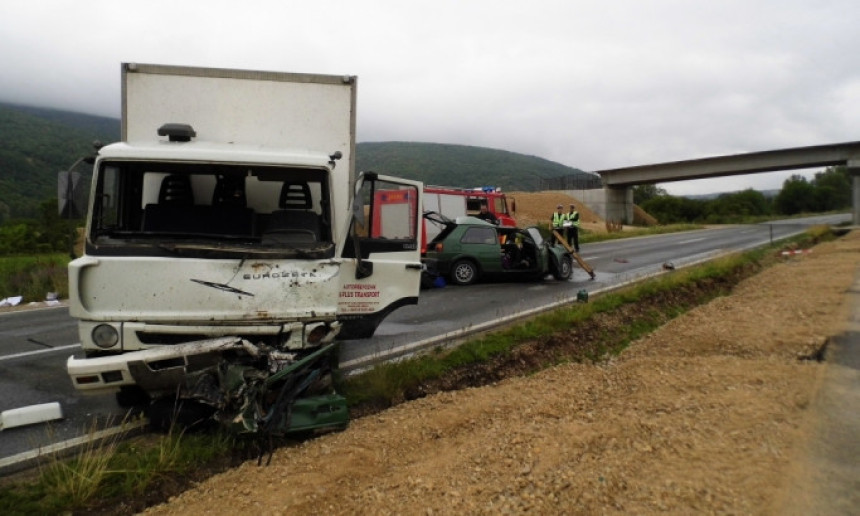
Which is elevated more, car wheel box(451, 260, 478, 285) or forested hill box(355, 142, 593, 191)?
forested hill box(355, 142, 593, 191)

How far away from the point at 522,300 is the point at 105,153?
26.2 feet

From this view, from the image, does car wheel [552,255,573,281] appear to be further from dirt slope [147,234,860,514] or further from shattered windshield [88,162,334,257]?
shattered windshield [88,162,334,257]

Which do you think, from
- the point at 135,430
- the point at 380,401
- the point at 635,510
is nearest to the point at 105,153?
the point at 135,430

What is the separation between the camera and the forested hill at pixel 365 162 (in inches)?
2749

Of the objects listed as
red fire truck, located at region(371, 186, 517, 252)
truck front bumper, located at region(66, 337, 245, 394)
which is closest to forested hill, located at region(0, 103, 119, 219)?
red fire truck, located at region(371, 186, 517, 252)

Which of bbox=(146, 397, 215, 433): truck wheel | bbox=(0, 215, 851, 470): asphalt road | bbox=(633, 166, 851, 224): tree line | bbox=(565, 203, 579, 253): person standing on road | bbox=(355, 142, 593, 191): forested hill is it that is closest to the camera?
bbox=(146, 397, 215, 433): truck wheel

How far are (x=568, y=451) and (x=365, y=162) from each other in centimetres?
11303

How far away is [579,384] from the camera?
5617mm

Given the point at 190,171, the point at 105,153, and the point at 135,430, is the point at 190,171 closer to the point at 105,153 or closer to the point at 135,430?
the point at 105,153

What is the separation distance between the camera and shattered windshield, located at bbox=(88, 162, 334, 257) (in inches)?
187

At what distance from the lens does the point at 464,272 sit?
13.5 meters

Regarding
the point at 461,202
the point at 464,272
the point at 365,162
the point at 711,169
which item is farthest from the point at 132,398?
the point at 365,162

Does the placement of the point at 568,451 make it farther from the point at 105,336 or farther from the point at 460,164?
the point at 460,164

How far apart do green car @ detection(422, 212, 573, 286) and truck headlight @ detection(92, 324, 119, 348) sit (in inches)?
357
